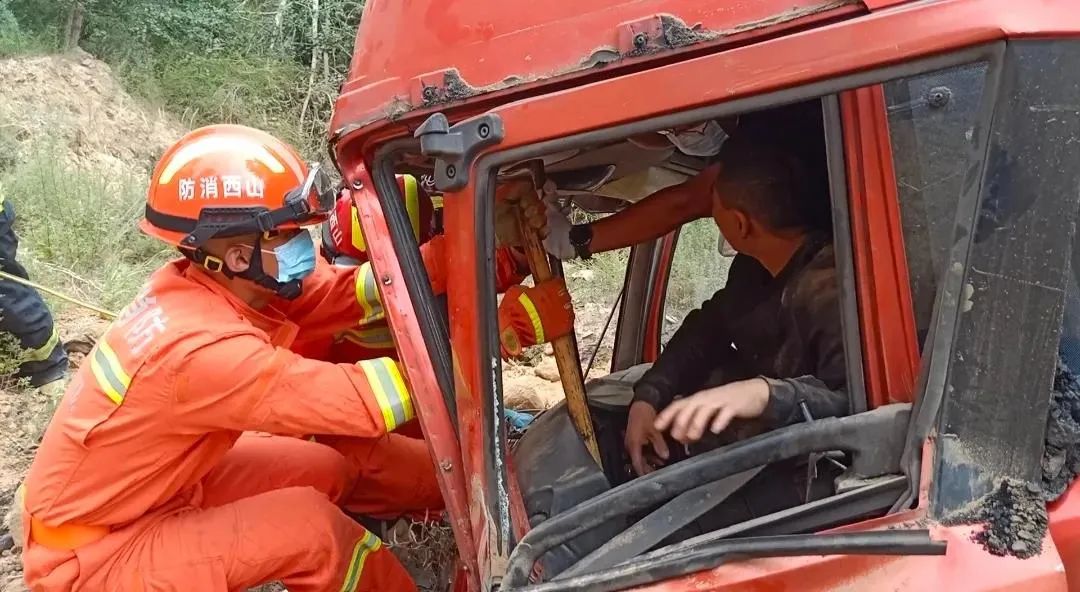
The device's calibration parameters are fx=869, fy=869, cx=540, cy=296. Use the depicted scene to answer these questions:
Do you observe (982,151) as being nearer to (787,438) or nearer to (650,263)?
(787,438)

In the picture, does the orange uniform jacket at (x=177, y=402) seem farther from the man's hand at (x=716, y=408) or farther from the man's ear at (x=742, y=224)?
the man's ear at (x=742, y=224)

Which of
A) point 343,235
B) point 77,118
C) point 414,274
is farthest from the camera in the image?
point 77,118

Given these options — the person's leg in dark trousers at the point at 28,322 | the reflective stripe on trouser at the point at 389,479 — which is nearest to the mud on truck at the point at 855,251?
the reflective stripe on trouser at the point at 389,479

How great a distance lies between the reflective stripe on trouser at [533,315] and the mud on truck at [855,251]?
40cm

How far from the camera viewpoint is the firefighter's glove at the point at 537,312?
79.5 inches

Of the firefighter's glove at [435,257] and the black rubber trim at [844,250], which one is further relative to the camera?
the firefighter's glove at [435,257]

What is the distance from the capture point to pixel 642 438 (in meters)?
2.12

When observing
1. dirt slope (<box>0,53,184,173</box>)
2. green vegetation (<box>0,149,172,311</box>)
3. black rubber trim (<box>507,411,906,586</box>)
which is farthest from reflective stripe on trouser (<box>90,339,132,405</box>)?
dirt slope (<box>0,53,184,173</box>)

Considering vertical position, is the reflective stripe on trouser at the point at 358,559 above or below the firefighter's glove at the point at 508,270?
below

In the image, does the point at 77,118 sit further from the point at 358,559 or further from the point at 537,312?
the point at 537,312

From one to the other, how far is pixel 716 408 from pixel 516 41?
75 cm

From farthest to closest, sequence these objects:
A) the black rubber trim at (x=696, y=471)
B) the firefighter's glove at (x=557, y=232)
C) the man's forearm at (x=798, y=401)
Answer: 1. the firefighter's glove at (x=557, y=232)
2. the man's forearm at (x=798, y=401)
3. the black rubber trim at (x=696, y=471)

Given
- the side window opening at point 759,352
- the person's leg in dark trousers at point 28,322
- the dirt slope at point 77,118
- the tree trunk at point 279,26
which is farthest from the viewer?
the tree trunk at point 279,26

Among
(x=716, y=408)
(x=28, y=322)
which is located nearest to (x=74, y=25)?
(x=28, y=322)
